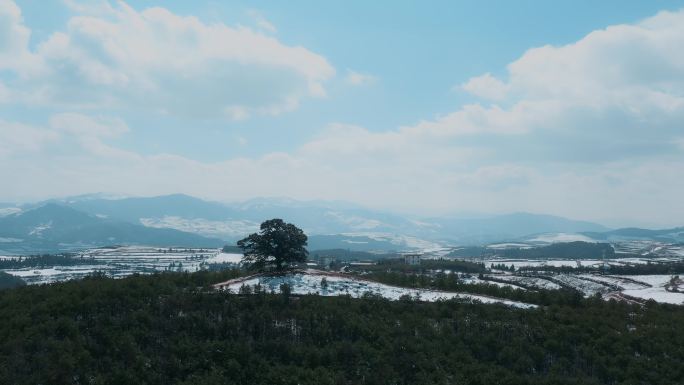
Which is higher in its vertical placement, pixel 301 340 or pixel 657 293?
pixel 301 340

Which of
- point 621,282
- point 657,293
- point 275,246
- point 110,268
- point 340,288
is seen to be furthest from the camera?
point 110,268

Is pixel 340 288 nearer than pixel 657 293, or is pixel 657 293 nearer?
pixel 340 288

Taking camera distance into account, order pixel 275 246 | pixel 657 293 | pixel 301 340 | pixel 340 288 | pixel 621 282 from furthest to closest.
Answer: pixel 621 282, pixel 657 293, pixel 275 246, pixel 340 288, pixel 301 340

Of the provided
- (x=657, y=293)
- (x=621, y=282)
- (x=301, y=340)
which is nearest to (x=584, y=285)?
(x=621, y=282)

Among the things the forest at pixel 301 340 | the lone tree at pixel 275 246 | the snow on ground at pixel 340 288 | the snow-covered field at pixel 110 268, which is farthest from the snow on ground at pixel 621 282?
the snow-covered field at pixel 110 268

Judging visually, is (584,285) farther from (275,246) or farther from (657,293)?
(275,246)

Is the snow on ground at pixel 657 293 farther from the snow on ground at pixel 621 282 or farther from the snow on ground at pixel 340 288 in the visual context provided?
the snow on ground at pixel 340 288
